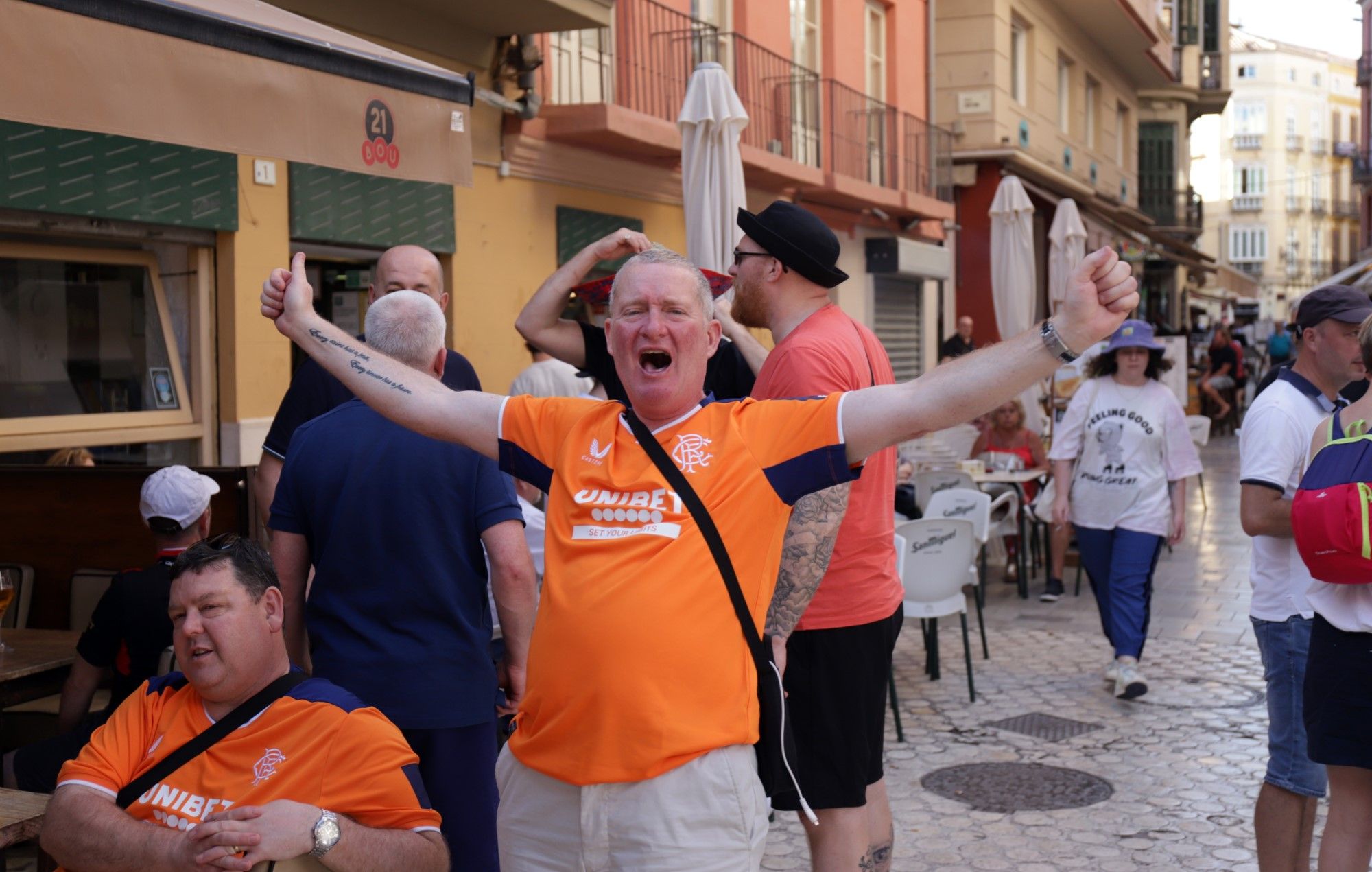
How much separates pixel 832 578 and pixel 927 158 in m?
17.6

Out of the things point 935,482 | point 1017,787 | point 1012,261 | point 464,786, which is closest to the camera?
point 464,786

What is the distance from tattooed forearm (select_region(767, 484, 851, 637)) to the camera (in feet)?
10.1

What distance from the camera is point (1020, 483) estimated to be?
10.8 meters

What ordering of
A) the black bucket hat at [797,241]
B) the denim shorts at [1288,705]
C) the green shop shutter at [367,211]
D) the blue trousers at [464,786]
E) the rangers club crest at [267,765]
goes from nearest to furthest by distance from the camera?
the rangers club crest at [267,765] → the blue trousers at [464,786] → the black bucket hat at [797,241] → the denim shorts at [1288,705] → the green shop shutter at [367,211]

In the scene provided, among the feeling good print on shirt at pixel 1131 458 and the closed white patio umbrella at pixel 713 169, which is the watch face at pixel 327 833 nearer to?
the feeling good print on shirt at pixel 1131 458

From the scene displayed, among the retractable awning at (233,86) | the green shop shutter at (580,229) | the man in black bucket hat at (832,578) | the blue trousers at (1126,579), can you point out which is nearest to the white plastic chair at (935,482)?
the blue trousers at (1126,579)

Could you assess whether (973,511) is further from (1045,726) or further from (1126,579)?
(1045,726)

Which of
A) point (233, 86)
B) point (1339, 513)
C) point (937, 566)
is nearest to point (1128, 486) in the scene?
point (937, 566)

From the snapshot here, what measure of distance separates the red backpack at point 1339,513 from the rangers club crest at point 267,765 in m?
2.47

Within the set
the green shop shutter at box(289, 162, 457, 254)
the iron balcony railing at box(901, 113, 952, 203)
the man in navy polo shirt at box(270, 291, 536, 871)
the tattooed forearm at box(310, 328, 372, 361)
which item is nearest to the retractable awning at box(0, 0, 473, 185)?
the man in navy polo shirt at box(270, 291, 536, 871)

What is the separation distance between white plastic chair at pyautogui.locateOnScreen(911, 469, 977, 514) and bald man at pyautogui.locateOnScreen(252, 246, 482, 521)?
5.87 m

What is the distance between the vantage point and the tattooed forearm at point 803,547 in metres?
3.08

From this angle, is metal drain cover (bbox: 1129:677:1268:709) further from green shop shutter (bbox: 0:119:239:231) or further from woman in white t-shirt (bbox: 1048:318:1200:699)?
green shop shutter (bbox: 0:119:239:231)

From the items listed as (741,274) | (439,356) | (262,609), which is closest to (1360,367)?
(741,274)
